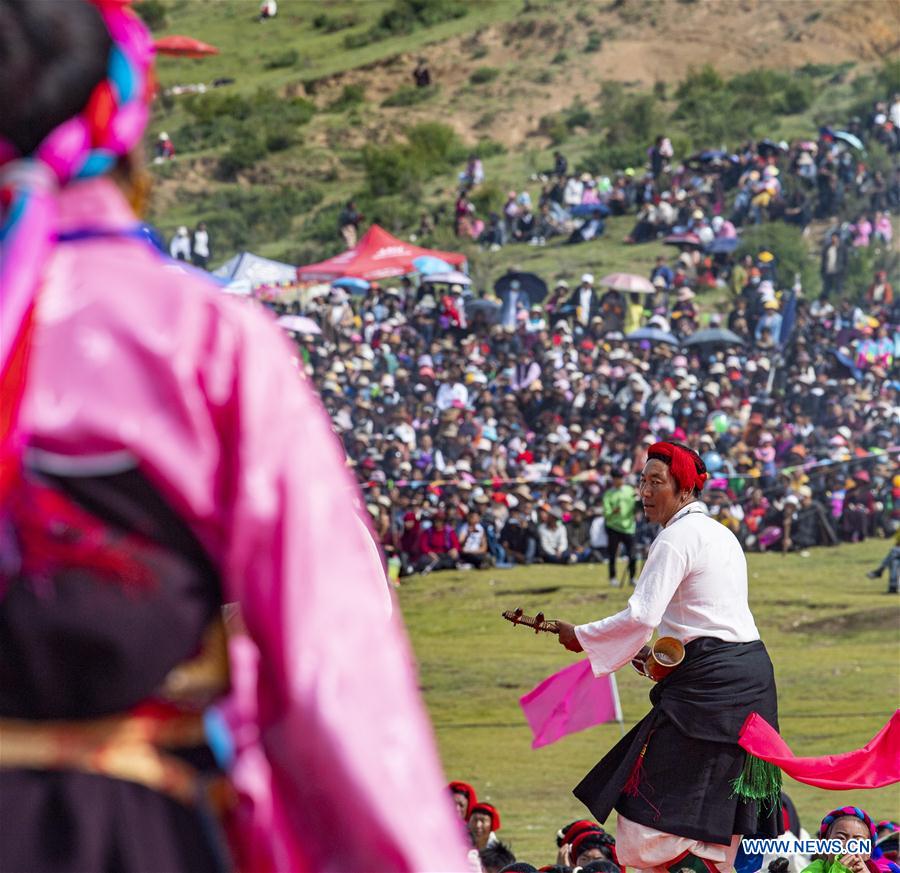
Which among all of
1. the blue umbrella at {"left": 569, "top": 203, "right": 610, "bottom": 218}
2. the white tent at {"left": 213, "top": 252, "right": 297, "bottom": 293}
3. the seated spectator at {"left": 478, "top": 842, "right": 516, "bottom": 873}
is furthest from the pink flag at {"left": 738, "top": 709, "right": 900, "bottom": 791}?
the blue umbrella at {"left": 569, "top": 203, "right": 610, "bottom": 218}

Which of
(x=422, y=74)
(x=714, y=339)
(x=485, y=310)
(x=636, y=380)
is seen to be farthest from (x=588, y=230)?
(x=422, y=74)

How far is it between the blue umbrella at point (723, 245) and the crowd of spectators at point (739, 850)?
22856 millimetres

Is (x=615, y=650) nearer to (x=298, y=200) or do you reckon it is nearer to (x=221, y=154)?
(x=298, y=200)

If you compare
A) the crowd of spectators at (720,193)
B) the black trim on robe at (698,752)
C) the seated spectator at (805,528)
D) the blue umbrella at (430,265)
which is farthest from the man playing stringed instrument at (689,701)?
the crowd of spectators at (720,193)

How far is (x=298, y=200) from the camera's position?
116ft

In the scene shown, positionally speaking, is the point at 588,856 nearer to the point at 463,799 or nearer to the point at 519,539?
the point at 463,799

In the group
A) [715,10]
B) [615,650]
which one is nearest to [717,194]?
[715,10]

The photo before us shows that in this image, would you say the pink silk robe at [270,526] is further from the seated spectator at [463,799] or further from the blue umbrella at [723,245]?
the blue umbrella at [723,245]

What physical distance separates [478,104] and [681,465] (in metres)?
33.1

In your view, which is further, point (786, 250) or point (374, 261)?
point (374, 261)

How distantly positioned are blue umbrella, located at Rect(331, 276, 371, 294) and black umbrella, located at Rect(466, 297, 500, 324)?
1873 mm

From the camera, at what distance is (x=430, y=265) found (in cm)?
3025

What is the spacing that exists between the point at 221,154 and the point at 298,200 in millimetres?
2914

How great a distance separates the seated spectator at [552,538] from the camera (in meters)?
21.1
